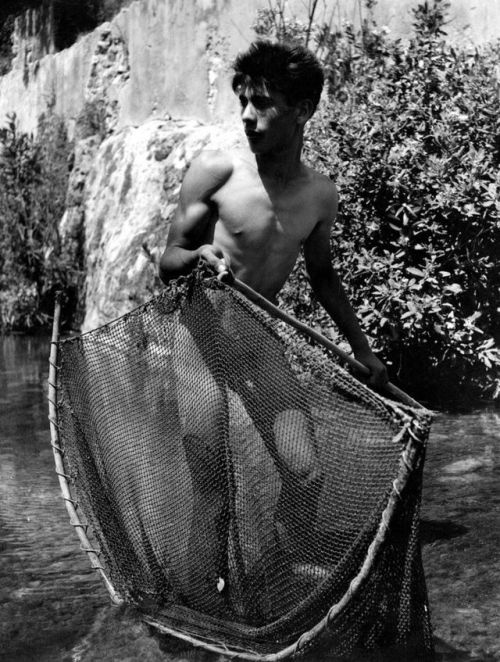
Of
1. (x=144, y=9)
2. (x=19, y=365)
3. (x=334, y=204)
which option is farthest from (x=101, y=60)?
(x=334, y=204)

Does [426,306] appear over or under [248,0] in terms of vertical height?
under

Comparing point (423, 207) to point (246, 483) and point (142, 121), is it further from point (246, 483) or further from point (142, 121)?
point (142, 121)

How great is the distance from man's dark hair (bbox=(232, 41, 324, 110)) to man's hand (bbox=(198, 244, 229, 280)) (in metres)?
Result: 0.63

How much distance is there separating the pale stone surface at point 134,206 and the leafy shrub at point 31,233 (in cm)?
66

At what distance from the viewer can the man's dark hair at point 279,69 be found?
11.9 feet

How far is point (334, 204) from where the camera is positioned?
12.9 feet

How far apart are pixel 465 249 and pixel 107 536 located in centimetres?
378

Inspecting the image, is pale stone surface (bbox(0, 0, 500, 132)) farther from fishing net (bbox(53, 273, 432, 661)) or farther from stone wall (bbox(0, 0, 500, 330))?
fishing net (bbox(53, 273, 432, 661))

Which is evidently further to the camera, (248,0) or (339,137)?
(248,0)

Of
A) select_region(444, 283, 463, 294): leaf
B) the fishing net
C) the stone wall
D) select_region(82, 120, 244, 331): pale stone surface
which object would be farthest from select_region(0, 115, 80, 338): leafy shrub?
the fishing net

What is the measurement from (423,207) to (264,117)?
3.44 meters

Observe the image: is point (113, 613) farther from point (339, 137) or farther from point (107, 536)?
point (339, 137)

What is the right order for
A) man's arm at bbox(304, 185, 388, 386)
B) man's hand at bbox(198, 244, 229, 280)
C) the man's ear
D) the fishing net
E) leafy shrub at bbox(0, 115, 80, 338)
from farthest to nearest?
leafy shrub at bbox(0, 115, 80, 338) → man's arm at bbox(304, 185, 388, 386) → the man's ear → man's hand at bbox(198, 244, 229, 280) → the fishing net

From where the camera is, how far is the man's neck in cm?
373
